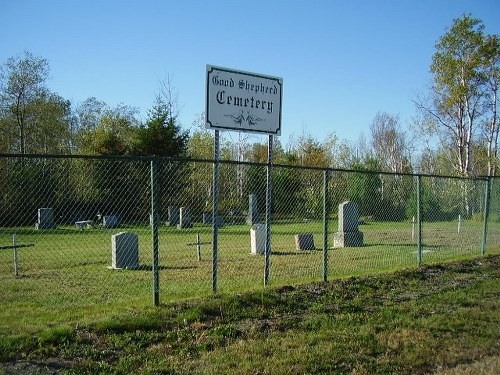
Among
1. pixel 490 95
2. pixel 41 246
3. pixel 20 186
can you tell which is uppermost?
pixel 490 95

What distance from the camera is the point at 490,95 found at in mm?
34969

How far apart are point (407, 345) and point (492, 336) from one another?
A: 1084mm

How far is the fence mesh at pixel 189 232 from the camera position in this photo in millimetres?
8891

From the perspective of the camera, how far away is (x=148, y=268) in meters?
11.6

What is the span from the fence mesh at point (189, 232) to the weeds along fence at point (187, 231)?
6cm

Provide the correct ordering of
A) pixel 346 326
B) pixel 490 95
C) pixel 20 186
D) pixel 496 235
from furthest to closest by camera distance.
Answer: pixel 490 95 → pixel 20 186 → pixel 496 235 → pixel 346 326

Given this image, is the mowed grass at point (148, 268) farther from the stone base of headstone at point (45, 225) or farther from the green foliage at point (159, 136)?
the green foliage at point (159, 136)

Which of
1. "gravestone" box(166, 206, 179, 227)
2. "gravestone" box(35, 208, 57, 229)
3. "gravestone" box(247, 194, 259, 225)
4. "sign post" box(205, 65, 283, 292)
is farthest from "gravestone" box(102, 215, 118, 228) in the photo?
"sign post" box(205, 65, 283, 292)

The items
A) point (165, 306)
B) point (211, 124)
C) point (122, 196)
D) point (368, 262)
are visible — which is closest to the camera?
point (165, 306)

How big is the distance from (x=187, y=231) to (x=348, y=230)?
8518 mm

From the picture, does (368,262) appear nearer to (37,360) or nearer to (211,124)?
(211,124)

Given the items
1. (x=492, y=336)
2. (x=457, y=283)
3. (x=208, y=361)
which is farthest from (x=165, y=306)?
(x=457, y=283)

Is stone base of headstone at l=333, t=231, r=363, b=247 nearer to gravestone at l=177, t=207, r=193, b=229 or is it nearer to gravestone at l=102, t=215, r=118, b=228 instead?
gravestone at l=177, t=207, r=193, b=229

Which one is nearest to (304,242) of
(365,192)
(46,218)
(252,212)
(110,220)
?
(252,212)
